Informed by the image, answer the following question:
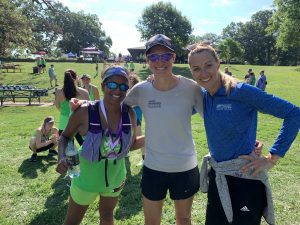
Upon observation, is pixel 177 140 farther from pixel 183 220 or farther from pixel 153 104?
pixel 183 220

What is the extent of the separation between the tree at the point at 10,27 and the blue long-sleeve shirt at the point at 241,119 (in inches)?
1138

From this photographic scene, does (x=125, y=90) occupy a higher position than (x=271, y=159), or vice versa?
(x=125, y=90)

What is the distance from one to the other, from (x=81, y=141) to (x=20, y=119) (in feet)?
A: 38.1

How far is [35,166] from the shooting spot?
743 cm

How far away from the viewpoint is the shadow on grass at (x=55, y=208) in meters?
4.87

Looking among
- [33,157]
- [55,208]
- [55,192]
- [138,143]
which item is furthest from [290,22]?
[138,143]

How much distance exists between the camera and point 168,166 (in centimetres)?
325

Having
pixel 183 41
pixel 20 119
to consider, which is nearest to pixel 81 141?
pixel 20 119

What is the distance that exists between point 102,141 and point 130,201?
2.61 meters

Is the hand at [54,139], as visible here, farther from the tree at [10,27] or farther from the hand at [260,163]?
the tree at [10,27]

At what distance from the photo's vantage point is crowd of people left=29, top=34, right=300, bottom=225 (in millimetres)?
2680

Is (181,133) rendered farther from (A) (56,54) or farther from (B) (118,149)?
(A) (56,54)

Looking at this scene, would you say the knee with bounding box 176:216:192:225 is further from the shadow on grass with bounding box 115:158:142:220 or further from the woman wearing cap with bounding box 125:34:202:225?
the shadow on grass with bounding box 115:158:142:220

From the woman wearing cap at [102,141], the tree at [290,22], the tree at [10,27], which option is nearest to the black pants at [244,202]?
the woman wearing cap at [102,141]
